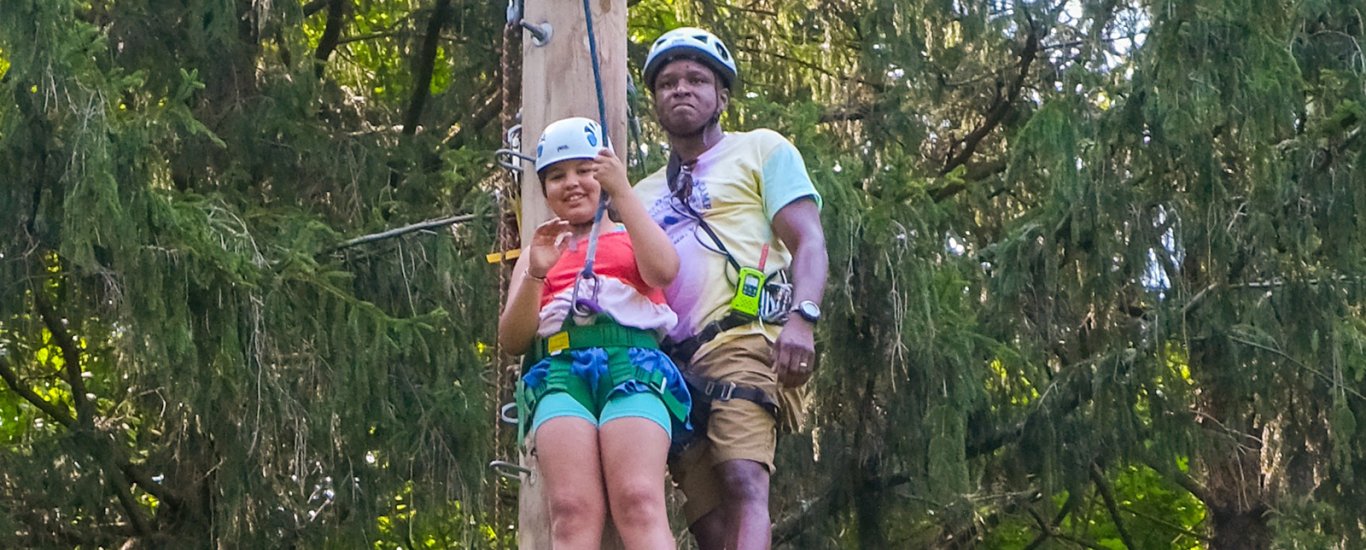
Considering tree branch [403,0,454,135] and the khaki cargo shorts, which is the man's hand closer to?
the khaki cargo shorts

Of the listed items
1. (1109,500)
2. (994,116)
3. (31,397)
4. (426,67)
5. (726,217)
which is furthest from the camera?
(1109,500)

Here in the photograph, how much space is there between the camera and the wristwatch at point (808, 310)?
173 inches

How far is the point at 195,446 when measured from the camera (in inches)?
358

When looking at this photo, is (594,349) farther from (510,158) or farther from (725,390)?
(510,158)

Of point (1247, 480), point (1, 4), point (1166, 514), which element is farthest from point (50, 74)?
point (1166, 514)

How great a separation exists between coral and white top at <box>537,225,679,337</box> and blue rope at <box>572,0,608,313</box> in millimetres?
19

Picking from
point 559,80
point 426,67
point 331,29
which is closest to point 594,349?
point 559,80

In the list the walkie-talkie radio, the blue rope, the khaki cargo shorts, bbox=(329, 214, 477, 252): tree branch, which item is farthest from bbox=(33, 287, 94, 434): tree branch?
the walkie-talkie radio

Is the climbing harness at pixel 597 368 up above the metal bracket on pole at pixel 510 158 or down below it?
below

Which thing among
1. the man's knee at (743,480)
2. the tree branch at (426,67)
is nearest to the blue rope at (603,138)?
the man's knee at (743,480)

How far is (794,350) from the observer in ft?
14.3

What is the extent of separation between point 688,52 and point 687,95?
10 cm

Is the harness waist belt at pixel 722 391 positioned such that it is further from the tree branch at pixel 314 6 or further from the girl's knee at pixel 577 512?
the tree branch at pixel 314 6

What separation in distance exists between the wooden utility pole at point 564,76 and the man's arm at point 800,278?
44cm
